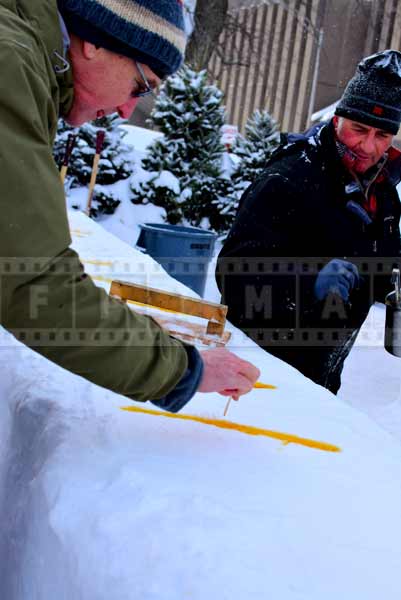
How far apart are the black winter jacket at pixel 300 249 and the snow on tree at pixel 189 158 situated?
598cm

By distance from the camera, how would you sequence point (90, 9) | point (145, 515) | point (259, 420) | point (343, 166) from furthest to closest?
point (343, 166)
point (259, 420)
point (90, 9)
point (145, 515)

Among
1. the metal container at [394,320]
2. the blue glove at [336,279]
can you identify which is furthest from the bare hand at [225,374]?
the metal container at [394,320]

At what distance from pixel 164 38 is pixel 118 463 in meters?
0.80

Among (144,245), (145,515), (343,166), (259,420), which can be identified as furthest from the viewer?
(144,245)

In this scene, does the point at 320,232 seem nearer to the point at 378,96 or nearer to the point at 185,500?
the point at 378,96

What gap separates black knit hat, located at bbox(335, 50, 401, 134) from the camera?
229cm

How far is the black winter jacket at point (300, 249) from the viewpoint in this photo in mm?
2203

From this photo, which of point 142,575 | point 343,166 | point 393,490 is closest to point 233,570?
point 142,575

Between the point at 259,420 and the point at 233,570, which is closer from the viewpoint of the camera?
the point at 233,570

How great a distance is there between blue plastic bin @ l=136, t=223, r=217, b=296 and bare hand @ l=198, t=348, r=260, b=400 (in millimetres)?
3683

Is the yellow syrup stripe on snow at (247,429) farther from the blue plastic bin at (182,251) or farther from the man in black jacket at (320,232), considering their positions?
the blue plastic bin at (182,251)

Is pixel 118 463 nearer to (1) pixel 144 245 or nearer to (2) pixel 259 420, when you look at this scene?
(2) pixel 259 420

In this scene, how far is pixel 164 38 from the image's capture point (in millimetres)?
1225

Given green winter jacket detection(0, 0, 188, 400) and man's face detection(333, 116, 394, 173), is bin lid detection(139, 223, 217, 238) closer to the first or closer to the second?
man's face detection(333, 116, 394, 173)
